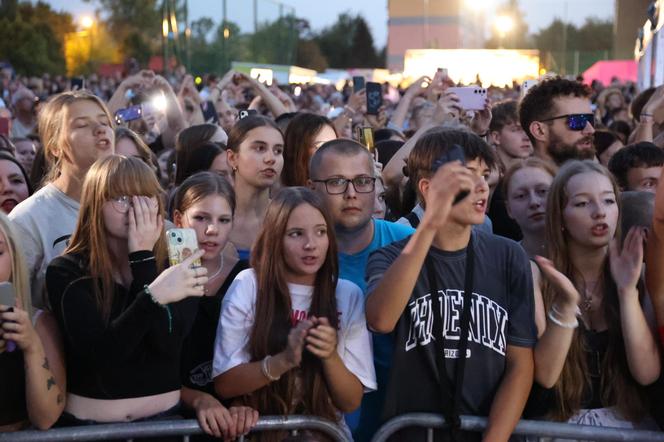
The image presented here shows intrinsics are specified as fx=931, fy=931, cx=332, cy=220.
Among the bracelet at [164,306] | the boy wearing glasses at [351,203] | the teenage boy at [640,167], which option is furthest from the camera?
the teenage boy at [640,167]

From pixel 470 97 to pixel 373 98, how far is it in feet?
6.61

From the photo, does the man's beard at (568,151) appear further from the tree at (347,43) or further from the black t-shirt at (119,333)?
the tree at (347,43)

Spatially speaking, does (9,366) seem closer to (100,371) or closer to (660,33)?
(100,371)

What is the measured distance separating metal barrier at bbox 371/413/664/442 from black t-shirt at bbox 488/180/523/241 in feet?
6.90

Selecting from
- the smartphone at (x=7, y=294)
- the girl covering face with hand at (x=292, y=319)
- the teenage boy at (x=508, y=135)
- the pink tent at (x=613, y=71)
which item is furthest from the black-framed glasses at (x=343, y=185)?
the pink tent at (x=613, y=71)

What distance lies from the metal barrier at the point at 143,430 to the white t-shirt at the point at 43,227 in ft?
2.58

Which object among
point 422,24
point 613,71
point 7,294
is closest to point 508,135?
point 7,294

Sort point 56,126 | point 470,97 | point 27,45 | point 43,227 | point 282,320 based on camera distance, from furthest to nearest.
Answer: point 27,45, point 470,97, point 56,126, point 43,227, point 282,320

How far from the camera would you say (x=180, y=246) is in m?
3.46

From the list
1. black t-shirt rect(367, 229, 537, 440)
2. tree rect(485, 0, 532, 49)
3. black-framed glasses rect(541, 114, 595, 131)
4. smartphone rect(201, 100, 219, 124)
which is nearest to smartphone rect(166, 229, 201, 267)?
black t-shirt rect(367, 229, 537, 440)

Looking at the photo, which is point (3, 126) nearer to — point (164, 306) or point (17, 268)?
point (17, 268)

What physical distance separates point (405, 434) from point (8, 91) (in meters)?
12.9

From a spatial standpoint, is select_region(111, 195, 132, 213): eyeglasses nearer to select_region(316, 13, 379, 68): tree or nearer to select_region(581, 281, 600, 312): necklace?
select_region(581, 281, 600, 312): necklace

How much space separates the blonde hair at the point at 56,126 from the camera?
457cm
